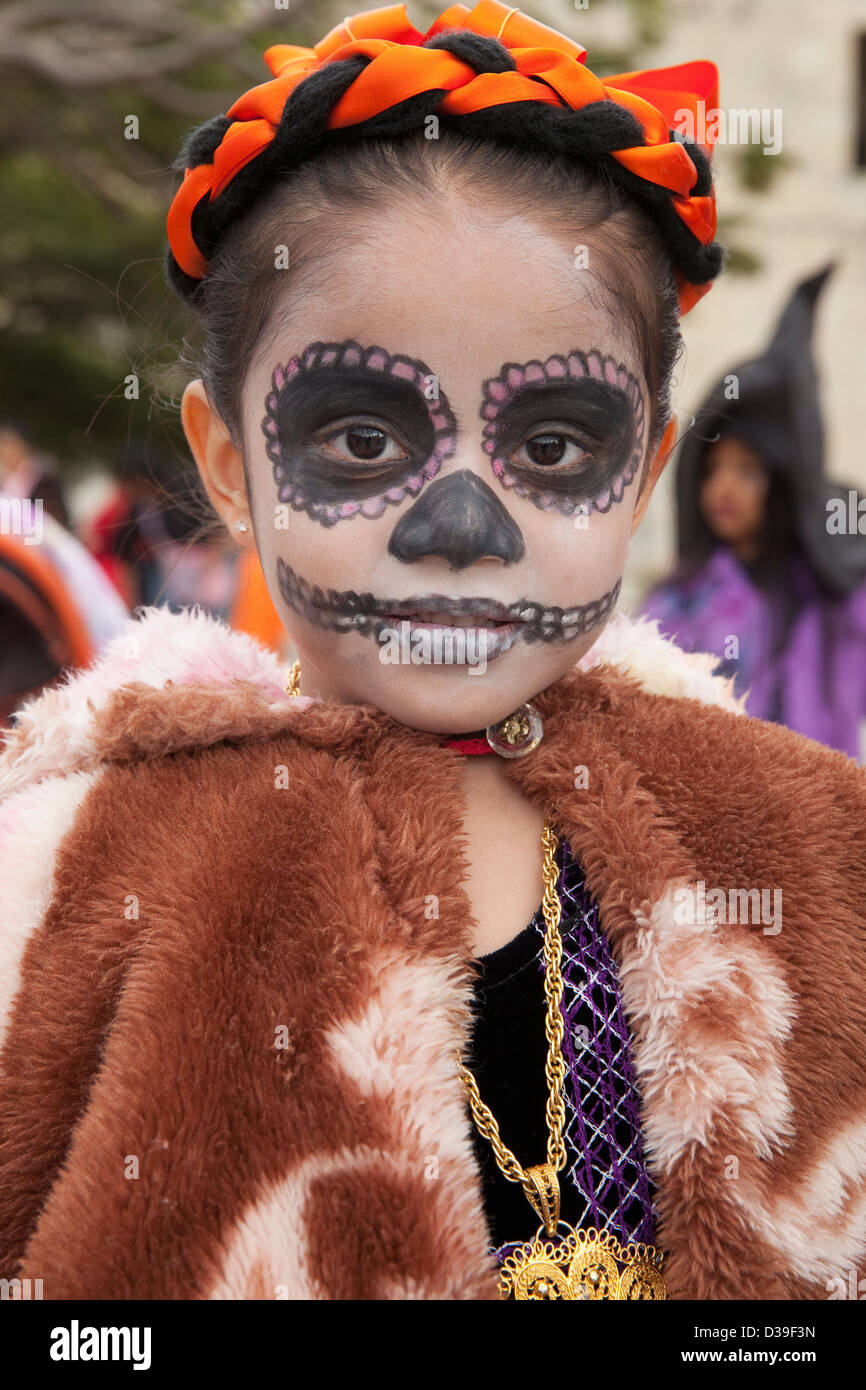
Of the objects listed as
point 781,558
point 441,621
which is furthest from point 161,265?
point 441,621

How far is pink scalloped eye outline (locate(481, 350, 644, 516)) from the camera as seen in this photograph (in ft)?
4.78

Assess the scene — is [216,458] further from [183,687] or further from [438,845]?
[438,845]

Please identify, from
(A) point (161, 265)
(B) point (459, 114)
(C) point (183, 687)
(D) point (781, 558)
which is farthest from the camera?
(D) point (781, 558)

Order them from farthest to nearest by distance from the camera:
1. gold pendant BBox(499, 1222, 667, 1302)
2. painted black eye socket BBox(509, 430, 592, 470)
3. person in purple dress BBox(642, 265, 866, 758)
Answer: person in purple dress BBox(642, 265, 866, 758)
painted black eye socket BBox(509, 430, 592, 470)
gold pendant BBox(499, 1222, 667, 1302)

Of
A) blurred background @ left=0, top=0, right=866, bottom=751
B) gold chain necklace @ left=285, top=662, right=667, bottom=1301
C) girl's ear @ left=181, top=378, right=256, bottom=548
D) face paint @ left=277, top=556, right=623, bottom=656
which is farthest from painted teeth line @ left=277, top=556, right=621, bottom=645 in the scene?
blurred background @ left=0, top=0, right=866, bottom=751

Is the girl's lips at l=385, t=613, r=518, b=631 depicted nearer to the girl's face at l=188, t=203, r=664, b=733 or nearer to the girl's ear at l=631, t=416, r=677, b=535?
the girl's face at l=188, t=203, r=664, b=733

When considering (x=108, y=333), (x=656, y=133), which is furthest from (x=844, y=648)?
(x=108, y=333)

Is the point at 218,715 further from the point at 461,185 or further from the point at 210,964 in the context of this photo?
the point at 461,185

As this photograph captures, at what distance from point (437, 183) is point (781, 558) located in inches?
134

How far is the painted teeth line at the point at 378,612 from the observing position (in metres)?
1.48

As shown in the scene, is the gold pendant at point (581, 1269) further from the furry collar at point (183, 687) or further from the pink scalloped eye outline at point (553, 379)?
the pink scalloped eye outline at point (553, 379)

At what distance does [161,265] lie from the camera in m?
3.95

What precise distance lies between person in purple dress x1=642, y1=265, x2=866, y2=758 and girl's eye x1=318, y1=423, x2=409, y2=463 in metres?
2.93
